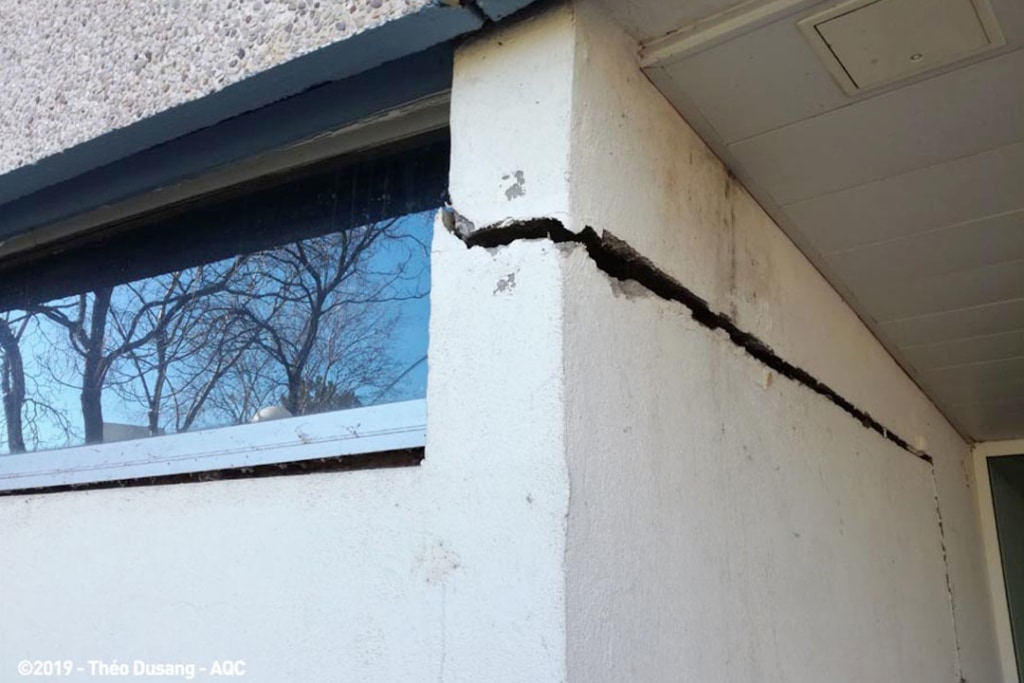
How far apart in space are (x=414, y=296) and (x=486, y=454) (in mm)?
439

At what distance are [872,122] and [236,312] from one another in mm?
1285

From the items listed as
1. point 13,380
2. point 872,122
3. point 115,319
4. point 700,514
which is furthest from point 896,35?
point 13,380

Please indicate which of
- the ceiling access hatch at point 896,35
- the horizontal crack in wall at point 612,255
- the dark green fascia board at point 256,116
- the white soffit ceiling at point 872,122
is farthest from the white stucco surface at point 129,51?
the ceiling access hatch at point 896,35

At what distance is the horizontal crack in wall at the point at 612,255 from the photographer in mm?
1030

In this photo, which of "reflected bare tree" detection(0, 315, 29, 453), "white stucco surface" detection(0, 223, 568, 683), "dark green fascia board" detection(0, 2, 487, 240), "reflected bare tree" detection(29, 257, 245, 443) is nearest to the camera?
"white stucco surface" detection(0, 223, 568, 683)

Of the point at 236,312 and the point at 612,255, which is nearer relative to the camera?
the point at 612,255

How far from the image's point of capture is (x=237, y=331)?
153 centimetres

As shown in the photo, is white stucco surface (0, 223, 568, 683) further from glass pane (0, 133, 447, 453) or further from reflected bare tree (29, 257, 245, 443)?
reflected bare tree (29, 257, 245, 443)

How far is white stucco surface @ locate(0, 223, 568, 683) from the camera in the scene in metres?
0.92

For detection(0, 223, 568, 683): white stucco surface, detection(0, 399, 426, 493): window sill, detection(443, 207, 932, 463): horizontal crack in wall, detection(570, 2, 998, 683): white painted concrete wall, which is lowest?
detection(0, 223, 568, 683): white stucco surface

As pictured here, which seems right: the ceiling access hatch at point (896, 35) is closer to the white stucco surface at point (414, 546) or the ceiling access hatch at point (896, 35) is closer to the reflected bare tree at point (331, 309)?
the white stucco surface at point (414, 546)

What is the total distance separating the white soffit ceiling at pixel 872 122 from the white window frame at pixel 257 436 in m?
0.47

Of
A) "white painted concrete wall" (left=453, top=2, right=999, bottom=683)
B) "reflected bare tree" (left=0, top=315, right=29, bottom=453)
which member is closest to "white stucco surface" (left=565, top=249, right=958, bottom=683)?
"white painted concrete wall" (left=453, top=2, right=999, bottom=683)

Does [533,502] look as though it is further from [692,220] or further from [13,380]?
[13,380]
